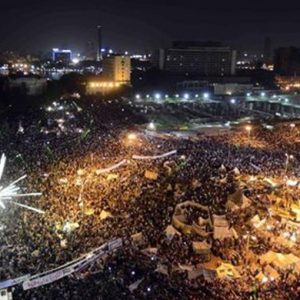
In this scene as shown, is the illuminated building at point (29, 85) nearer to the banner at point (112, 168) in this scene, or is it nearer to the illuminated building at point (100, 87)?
the illuminated building at point (100, 87)

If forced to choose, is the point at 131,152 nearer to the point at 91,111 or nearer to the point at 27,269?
the point at 27,269

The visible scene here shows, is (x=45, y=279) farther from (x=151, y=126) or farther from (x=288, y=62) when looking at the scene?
(x=288, y=62)

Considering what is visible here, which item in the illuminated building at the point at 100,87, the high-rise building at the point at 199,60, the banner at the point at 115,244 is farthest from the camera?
the high-rise building at the point at 199,60

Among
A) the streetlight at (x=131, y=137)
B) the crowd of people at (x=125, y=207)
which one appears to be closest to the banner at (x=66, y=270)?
the crowd of people at (x=125, y=207)

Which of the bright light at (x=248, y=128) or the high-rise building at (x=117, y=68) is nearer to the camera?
the bright light at (x=248, y=128)

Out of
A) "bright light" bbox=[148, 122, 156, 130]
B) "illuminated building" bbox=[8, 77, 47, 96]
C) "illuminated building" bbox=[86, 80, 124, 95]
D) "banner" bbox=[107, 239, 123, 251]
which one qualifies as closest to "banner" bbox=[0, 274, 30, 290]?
"banner" bbox=[107, 239, 123, 251]

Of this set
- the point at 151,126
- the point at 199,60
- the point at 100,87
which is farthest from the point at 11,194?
the point at 199,60

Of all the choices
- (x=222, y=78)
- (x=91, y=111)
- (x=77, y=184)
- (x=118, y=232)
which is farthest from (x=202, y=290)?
(x=222, y=78)
